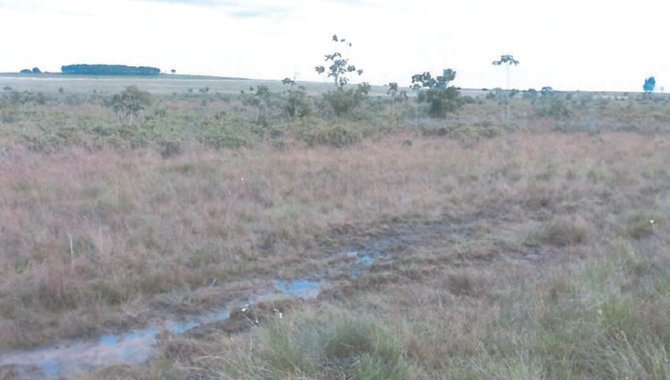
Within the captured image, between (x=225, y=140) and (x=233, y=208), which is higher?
(x=225, y=140)

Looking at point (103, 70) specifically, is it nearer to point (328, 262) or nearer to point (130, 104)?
point (130, 104)

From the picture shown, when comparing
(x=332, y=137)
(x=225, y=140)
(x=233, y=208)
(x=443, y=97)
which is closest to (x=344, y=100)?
(x=443, y=97)

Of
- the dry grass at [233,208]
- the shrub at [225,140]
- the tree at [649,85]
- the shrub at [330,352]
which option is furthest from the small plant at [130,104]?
the tree at [649,85]

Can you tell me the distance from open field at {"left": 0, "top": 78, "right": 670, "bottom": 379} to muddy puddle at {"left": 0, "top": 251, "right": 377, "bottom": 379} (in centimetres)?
3

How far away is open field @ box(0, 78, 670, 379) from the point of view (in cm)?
578

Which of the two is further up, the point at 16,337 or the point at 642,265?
the point at 642,265

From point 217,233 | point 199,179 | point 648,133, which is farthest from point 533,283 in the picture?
point 648,133

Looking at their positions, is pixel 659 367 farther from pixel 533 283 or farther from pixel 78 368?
pixel 78 368

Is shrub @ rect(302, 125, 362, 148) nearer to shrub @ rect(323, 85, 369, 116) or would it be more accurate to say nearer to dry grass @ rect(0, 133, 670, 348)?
dry grass @ rect(0, 133, 670, 348)

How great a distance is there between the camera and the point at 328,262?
35.2ft

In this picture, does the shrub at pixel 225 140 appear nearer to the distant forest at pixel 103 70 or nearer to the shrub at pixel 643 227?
the shrub at pixel 643 227

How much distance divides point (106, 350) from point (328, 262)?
402 centimetres

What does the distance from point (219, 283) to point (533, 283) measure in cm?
403

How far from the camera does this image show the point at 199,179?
16.6 meters
